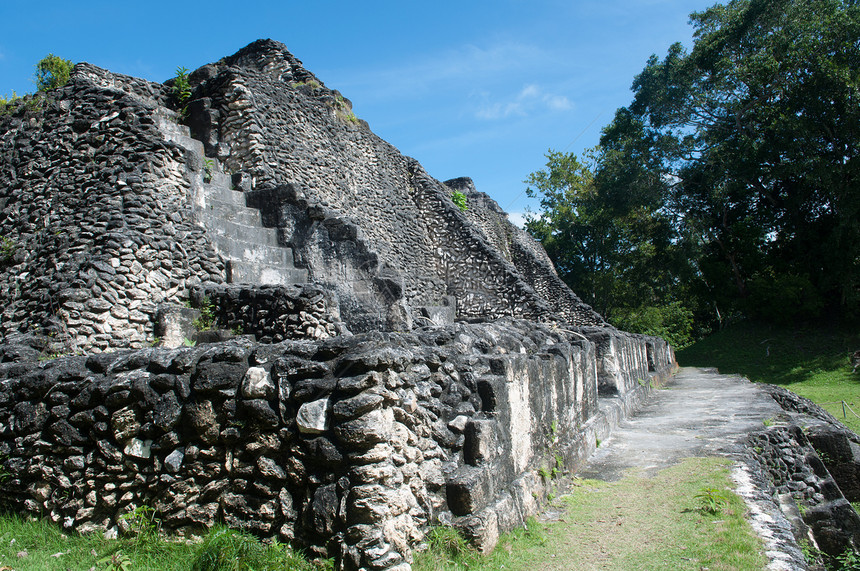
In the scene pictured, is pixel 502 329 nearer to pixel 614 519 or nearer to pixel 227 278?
pixel 614 519

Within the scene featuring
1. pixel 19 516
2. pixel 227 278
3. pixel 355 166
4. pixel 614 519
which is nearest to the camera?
pixel 19 516

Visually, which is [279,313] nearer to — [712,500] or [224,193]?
[224,193]

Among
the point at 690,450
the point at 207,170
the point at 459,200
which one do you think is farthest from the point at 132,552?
the point at 459,200

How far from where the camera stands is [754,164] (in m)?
20.8

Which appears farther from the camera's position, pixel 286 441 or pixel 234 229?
pixel 234 229

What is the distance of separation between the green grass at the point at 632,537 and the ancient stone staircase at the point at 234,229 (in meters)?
4.43

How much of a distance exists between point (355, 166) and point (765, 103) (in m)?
18.1

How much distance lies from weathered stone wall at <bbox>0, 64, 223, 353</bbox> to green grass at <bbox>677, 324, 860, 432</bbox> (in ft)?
46.1

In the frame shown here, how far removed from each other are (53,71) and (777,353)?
21.9 meters

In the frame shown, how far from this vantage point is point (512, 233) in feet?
77.0

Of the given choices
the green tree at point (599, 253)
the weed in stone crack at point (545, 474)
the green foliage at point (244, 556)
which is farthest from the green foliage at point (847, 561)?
the green tree at point (599, 253)

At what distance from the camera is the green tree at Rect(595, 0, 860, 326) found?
19203mm

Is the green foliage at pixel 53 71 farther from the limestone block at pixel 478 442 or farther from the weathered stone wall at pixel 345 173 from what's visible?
the limestone block at pixel 478 442

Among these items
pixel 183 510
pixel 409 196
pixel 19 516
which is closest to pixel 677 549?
pixel 183 510
